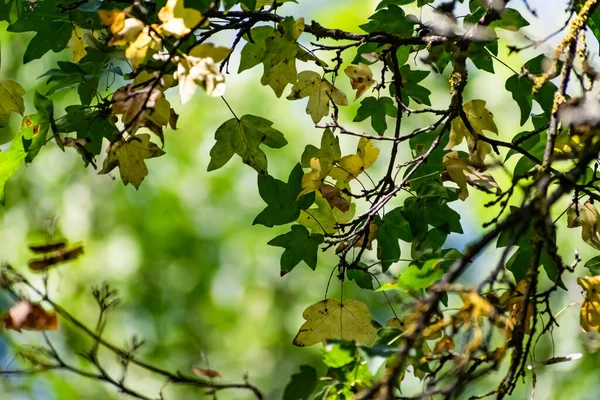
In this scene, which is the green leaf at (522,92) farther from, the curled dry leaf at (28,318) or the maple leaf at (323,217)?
the curled dry leaf at (28,318)

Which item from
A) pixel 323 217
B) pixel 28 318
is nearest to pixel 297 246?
pixel 323 217

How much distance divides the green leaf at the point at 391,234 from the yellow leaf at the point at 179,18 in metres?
0.55

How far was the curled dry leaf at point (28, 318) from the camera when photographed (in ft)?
2.63

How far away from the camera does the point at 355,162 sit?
125 cm

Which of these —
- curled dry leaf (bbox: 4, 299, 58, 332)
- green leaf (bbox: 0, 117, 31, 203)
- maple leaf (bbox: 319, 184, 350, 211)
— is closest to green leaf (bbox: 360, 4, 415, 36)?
maple leaf (bbox: 319, 184, 350, 211)

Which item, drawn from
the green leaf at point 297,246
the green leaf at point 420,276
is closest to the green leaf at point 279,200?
the green leaf at point 297,246

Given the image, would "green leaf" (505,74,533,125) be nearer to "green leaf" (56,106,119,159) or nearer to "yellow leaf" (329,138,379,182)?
"yellow leaf" (329,138,379,182)

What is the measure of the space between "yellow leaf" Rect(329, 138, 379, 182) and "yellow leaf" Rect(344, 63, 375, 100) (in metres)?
0.12

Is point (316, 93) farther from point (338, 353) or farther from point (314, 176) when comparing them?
point (338, 353)

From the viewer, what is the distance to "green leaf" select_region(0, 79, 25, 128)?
130 cm

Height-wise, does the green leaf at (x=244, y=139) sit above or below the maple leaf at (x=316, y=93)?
below

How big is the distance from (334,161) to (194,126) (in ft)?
15.5

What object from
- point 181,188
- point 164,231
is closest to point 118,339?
point 164,231

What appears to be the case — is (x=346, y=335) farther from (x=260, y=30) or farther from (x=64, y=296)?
(x=64, y=296)
